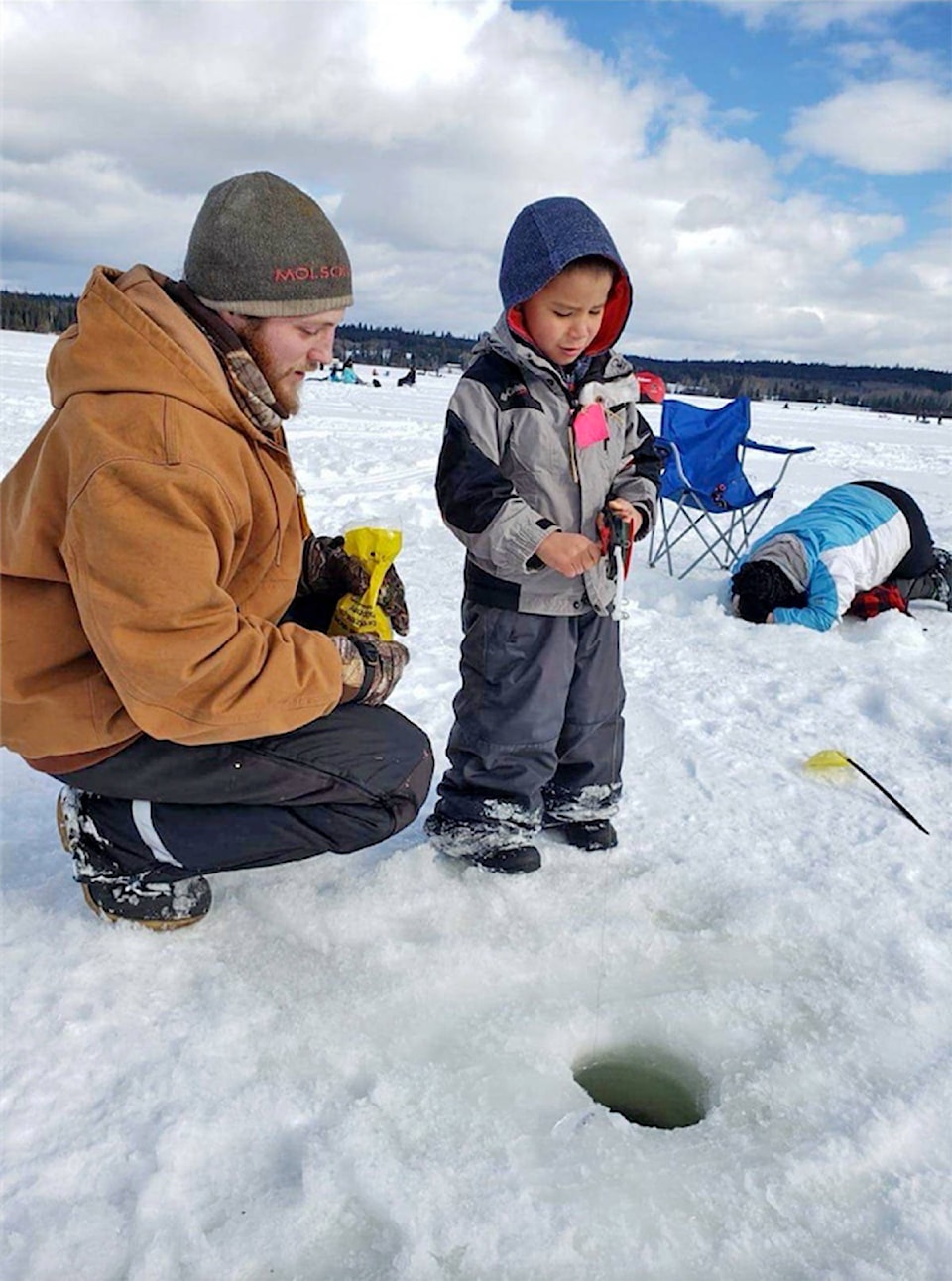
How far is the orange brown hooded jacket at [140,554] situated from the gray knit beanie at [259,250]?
0.41ft

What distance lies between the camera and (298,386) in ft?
6.62

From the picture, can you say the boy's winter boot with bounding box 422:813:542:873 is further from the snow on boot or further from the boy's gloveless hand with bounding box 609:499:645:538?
the boy's gloveless hand with bounding box 609:499:645:538

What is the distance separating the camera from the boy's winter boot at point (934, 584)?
17.9 feet

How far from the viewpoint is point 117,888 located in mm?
2070

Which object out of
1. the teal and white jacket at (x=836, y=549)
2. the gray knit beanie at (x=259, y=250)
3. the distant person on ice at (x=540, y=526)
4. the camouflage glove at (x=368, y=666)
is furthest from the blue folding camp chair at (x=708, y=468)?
the gray knit beanie at (x=259, y=250)

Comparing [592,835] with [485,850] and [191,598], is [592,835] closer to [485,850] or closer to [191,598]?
[485,850]

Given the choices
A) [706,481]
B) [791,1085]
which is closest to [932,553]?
[706,481]

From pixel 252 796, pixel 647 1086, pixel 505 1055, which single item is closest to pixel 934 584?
pixel 647 1086

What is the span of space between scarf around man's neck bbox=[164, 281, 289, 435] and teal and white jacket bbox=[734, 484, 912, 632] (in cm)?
366

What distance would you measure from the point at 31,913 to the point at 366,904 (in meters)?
0.79

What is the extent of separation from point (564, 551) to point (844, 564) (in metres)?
3.31

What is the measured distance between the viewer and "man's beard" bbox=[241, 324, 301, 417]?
6.24 feet

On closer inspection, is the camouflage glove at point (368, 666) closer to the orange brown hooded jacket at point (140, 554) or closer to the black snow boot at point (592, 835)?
the orange brown hooded jacket at point (140, 554)

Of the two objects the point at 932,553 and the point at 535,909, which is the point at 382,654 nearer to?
the point at 535,909
